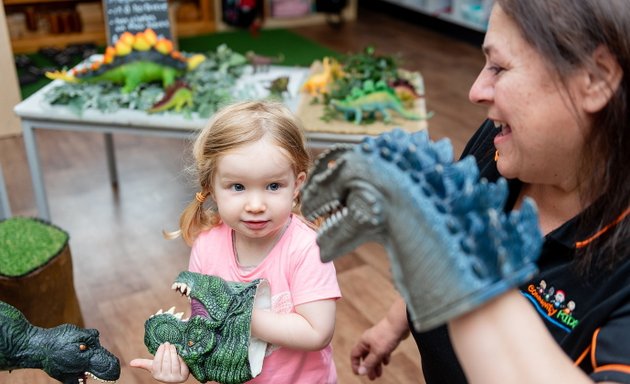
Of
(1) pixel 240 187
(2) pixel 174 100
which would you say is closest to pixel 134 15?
(2) pixel 174 100

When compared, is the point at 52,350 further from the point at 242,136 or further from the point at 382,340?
the point at 382,340

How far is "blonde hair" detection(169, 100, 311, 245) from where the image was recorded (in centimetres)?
113

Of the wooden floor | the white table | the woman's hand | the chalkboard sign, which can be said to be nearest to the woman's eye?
the woman's hand

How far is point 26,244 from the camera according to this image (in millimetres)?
2037

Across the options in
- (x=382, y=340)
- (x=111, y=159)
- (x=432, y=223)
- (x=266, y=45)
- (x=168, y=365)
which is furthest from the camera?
(x=266, y=45)

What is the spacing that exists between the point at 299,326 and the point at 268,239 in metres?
0.19

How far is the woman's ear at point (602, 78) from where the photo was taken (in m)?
0.79

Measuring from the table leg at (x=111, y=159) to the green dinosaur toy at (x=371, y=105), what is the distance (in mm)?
1401

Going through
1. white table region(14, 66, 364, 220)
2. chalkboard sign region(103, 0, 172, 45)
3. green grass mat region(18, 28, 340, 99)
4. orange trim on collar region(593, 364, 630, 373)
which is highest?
orange trim on collar region(593, 364, 630, 373)

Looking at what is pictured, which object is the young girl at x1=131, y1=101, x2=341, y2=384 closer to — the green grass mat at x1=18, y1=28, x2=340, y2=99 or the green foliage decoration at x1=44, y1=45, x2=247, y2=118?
the green foliage decoration at x1=44, y1=45, x2=247, y2=118

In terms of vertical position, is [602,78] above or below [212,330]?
above

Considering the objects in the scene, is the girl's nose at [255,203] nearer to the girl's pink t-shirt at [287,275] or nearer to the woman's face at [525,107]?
the girl's pink t-shirt at [287,275]

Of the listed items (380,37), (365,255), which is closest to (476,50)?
(380,37)

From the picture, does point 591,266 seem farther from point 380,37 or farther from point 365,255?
point 380,37
